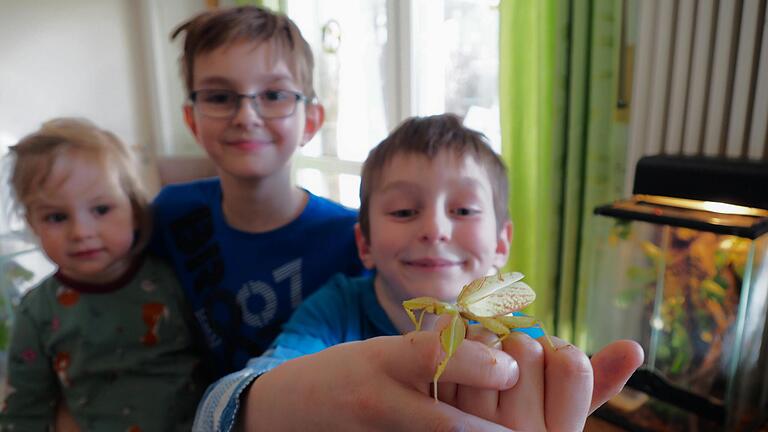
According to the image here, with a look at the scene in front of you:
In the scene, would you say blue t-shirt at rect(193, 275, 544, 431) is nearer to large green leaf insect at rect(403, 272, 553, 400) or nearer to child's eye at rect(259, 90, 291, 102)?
large green leaf insect at rect(403, 272, 553, 400)

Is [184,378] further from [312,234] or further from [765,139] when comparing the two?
[765,139]

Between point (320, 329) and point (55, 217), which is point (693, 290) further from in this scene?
point (55, 217)

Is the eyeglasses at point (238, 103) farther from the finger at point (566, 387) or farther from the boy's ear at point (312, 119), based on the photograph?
the finger at point (566, 387)

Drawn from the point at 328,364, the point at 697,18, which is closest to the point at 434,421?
the point at 328,364

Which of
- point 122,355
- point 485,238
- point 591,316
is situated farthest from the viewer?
point 591,316

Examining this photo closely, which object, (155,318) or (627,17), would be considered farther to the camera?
(627,17)

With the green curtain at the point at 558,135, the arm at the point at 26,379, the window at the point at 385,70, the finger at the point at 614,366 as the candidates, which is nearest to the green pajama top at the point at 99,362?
the arm at the point at 26,379
